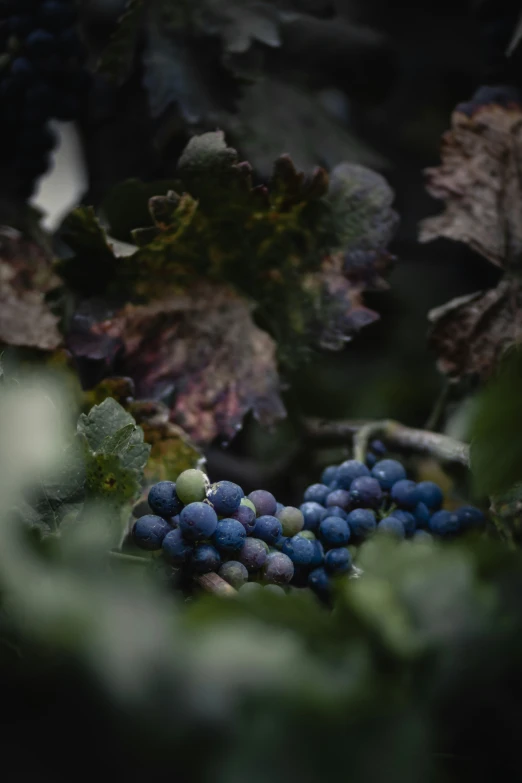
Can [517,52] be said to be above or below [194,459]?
above

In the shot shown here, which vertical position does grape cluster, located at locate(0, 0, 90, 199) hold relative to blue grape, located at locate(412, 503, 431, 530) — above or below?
above

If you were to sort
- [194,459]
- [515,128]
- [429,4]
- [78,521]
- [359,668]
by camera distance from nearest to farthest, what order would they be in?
[359,668], [78,521], [194,459], [515,128], [429,4]

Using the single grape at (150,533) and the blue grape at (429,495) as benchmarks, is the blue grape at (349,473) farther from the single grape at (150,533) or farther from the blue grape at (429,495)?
the single grape at (150,533)

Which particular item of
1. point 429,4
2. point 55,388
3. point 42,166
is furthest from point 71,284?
point 429,4

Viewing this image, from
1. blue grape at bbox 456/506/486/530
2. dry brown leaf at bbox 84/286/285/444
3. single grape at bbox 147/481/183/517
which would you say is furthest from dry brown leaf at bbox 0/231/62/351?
blue grape at bbox 456/506/486/530

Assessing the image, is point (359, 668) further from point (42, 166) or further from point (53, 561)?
point (42, 166)

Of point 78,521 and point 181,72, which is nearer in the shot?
point 78,521

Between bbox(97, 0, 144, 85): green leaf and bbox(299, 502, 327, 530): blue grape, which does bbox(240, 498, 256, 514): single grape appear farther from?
bbox(97, 0, 144, 85): green leaf
